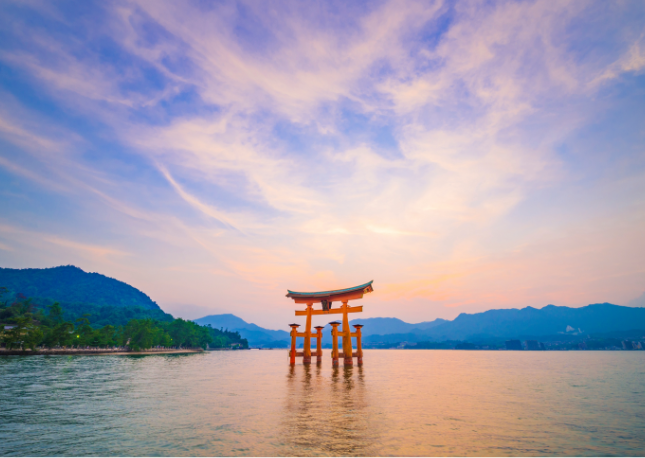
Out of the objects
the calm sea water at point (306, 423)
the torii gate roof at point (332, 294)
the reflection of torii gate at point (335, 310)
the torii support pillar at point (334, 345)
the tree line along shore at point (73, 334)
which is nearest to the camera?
the calm sea water at point (306, 423)

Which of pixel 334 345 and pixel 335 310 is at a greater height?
pixel 335 310

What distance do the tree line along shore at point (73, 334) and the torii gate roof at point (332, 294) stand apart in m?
41.9

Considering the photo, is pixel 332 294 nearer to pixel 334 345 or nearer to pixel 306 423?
pixel 334 345

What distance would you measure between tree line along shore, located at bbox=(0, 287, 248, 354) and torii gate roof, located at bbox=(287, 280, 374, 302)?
138 ft

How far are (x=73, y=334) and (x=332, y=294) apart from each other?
51.2 m

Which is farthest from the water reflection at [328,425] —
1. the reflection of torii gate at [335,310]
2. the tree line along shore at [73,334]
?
the tree line along shore at [73,334]

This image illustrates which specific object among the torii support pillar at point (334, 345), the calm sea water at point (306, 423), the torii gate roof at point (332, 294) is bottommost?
the calm sea water at point (306, 423)

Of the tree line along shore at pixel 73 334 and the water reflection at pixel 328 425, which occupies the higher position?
the tree line along shore at pixel 73 334

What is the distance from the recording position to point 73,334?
5794 cm

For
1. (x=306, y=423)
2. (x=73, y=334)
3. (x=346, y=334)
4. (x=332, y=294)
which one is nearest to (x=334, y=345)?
(x=346, y=334)

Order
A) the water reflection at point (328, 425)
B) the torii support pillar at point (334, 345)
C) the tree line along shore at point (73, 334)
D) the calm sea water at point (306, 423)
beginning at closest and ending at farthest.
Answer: the water reflection at point (328, 425), the calm sea water at point (306, 423), the torii support pillar at point (334, 345), the tree line along shore at point (73, 334)

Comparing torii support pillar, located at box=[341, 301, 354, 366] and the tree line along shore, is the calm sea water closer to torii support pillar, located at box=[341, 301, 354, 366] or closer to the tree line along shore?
torii support pillar, located at box=[341, 301, 354, 366]

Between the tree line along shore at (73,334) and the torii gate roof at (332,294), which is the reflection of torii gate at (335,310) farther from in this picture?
the tree line along shore at (73,334)

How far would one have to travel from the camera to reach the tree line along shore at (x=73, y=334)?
4866 cm
